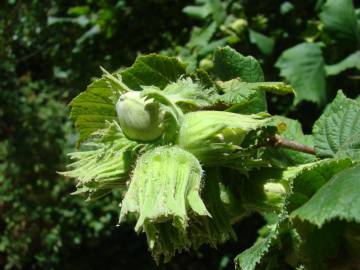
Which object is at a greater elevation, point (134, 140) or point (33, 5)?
point (134, 140)

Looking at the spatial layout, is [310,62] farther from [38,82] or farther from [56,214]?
[38,82]

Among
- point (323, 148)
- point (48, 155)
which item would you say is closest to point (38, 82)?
point (48, 155)

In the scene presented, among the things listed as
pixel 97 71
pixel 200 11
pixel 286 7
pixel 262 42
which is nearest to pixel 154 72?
pixel 262 42

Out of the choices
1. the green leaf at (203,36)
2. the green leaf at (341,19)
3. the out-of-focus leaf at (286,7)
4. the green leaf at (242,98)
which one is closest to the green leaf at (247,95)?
the green leaf at (242,98)

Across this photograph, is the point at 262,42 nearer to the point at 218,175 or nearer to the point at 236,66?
the point at 236,66

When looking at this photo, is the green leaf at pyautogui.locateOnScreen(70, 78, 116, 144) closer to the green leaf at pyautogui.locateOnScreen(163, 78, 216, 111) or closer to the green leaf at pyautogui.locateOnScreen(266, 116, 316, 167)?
the green leaf at pyautogui.locateOnScreen(163, 78, 216, 111)
